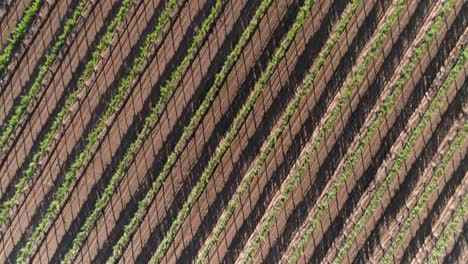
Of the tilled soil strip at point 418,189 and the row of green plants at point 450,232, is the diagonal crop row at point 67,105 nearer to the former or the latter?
the tilled soil strip at point 418,189

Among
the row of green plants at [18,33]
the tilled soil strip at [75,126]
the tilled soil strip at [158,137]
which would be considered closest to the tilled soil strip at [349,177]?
the tilled soil strip at [158,137]

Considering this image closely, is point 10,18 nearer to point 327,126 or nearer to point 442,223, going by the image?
point 327,126

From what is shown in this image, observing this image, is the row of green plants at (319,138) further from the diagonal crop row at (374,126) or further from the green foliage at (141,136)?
the green foliage at (141,136)

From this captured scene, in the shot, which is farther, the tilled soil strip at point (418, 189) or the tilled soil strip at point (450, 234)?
the tilled soil strip at point (450, 234)

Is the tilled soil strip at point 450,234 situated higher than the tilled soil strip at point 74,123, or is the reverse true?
the tilled soil strip at point 450,234

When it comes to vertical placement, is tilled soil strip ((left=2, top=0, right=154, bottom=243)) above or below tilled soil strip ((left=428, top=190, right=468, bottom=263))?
below

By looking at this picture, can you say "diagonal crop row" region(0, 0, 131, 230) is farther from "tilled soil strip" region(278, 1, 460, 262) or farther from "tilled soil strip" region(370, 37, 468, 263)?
"tilled soil strip" region(370, 37, 468, 263)

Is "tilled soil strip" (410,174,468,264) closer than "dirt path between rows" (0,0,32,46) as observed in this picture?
No

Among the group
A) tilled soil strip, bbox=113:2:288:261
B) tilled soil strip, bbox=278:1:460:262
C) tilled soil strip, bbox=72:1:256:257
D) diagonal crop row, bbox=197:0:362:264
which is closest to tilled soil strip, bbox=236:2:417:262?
tilled soil strip, bbox=278:1:460:262
